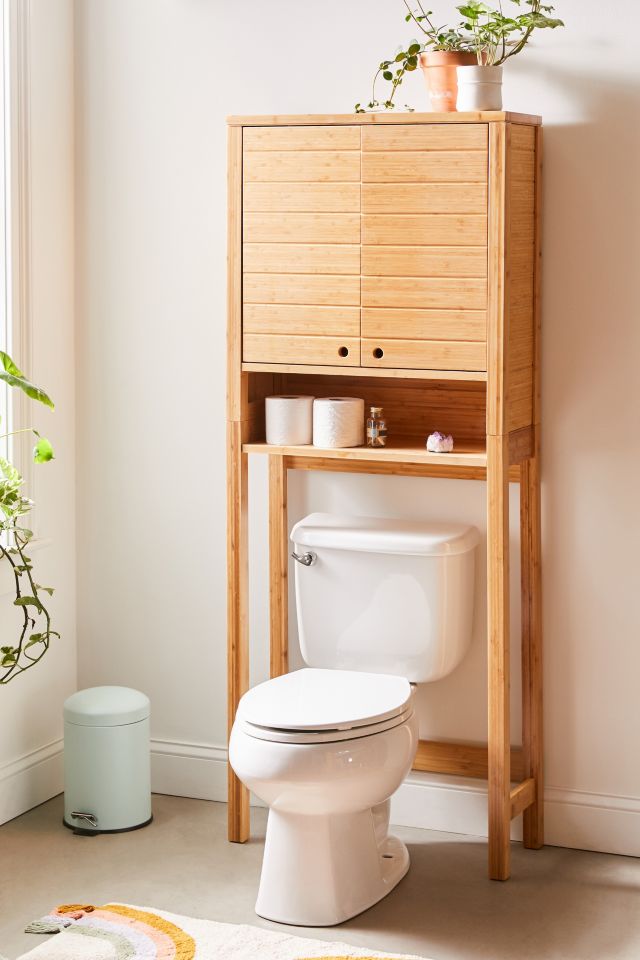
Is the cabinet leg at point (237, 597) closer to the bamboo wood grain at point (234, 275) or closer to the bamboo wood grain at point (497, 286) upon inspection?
the bamboo wood grain at point (234, 275)

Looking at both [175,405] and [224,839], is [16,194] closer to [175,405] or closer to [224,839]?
[175,405]

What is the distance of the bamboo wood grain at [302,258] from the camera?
2.86 m

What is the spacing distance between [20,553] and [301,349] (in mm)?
831

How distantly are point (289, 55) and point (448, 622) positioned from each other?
1454mm

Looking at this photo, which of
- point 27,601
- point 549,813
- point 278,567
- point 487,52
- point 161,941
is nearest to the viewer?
point 161,941

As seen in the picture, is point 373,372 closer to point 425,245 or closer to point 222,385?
point 425,245

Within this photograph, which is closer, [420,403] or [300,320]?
[300,320]

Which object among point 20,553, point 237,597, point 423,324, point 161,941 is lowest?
point 161,941

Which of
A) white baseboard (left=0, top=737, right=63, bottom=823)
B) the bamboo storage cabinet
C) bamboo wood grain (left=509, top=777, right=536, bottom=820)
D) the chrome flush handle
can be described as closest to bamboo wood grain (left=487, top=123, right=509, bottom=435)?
the bamboo storage cabinet

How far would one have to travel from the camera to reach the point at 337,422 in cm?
296

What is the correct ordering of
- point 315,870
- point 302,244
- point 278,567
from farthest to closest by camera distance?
point 278,567 → point 302,244 → point 315,870

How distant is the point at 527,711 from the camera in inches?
121

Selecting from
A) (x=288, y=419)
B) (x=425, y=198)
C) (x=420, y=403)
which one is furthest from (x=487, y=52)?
(x=288, y=419)

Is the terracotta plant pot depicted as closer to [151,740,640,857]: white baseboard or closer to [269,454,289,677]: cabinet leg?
[269,454,289,677]: cabinet leg
